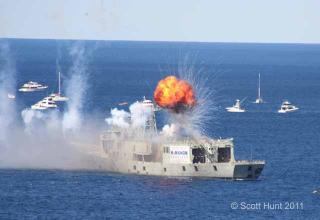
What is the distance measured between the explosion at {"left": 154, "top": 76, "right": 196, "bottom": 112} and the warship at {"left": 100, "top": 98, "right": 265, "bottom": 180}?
217 inches

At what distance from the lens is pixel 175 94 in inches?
7539

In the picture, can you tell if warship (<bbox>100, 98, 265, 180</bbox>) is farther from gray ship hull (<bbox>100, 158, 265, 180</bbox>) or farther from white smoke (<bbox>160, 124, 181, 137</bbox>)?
white smoke (<bbox>160, 124, 181, 137</bbox>)

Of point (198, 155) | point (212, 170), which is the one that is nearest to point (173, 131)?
point (198, 155)

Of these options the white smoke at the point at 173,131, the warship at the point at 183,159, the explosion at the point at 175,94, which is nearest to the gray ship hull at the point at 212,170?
the warship at the point at 183,159

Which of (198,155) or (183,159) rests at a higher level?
(198,155)

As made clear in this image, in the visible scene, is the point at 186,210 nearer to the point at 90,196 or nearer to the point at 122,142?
the point at 90,196

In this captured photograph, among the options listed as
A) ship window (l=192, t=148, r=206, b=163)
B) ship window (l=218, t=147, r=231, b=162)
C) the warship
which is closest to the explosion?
the warship

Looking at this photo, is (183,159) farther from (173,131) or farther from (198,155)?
(173,131)

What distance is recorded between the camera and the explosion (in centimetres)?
19138

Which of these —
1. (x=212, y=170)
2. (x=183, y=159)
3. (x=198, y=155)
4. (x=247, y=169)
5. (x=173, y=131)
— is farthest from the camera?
(x=173, y=131)

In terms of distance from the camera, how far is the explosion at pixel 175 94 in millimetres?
191375

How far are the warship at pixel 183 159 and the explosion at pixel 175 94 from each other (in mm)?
5524

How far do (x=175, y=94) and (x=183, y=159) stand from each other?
39.6ft

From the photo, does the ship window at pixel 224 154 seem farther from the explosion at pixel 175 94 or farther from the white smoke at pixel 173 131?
the explosion at pixel 175 94
